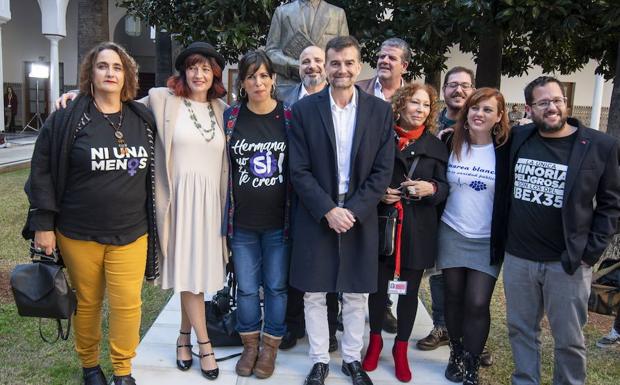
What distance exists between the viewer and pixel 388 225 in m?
3.01

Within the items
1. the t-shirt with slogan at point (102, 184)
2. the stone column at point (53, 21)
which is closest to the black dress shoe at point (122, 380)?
the t-shirt with slogan at point (102, 184)

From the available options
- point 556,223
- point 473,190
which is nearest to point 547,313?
point 556,223

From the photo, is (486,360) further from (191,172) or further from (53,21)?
(53,21)

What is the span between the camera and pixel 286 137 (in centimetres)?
301

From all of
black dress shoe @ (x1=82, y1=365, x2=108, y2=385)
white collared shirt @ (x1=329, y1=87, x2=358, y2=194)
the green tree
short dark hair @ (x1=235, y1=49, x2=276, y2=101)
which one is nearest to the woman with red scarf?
white collared shirt @ (x1=329, y1=87, x2=358, y2=194)

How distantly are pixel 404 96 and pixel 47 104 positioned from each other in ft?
70.4

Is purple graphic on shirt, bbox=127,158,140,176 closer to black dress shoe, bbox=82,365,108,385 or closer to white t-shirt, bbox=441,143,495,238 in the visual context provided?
black dress shoe, bbox=82,365,108,385

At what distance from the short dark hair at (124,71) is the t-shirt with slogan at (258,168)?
22.9 inches

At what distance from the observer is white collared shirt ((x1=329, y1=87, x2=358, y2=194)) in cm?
294

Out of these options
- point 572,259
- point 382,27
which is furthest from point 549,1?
point 572,259

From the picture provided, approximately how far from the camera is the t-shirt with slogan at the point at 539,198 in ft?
8.70

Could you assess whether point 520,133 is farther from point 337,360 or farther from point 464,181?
point 337,360

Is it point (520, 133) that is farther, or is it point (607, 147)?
point (520, 133)

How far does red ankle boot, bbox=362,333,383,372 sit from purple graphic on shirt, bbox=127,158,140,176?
1.70 metres
